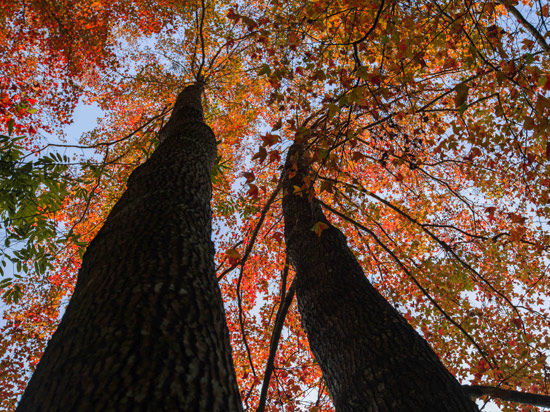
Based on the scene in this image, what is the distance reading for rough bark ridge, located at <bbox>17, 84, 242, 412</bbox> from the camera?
110cm

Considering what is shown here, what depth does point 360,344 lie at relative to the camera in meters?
2.35

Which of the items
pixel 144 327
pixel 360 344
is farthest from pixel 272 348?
pixel 144 327

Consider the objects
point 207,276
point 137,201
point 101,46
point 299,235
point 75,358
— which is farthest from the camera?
point 101,46

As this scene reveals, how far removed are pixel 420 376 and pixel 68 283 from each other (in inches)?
351

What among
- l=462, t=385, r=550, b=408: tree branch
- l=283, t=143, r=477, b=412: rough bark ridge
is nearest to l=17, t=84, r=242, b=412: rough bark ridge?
l=283, t=143, r=477, b=412: rough bark ridge

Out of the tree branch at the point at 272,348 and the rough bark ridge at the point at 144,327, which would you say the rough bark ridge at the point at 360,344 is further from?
the rough bark ridge at the point at 144,327

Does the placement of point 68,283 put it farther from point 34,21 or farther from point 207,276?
point 34,21

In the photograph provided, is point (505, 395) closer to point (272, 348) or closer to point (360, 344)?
point (360, 344)

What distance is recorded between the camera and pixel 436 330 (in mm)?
7629

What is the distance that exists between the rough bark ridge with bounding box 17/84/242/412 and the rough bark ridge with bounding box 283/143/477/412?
1.21 m

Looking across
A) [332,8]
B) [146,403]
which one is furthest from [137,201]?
[332,8]

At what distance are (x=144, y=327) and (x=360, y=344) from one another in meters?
1.72

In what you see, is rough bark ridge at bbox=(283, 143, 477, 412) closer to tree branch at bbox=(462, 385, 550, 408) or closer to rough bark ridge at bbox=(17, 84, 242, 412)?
tree branch at bbox=(462, 385, 550, 408)

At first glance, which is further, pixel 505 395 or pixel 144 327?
pixel 505 395
